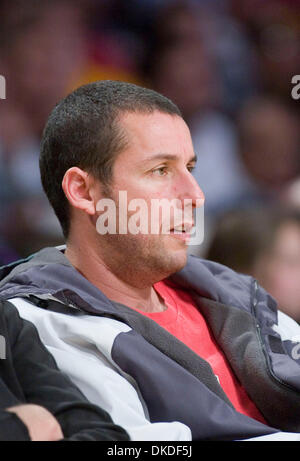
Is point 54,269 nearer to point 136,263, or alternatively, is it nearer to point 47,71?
point 136,263

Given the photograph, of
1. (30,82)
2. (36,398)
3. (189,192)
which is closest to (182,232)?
(189,192)

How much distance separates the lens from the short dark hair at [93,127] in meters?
1.38

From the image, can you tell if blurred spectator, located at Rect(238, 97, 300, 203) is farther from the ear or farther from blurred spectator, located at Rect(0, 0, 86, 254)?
the ear

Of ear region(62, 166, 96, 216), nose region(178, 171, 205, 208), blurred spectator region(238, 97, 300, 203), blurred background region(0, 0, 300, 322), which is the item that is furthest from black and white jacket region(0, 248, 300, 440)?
blurred spectator region(238, 97, 300, 203)

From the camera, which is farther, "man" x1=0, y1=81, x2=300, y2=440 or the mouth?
the mouth

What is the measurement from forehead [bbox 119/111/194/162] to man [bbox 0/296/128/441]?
0.39m

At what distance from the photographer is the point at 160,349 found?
4.21 feet

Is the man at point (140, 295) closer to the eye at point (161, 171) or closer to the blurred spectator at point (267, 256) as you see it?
the eye at point (161, 171)

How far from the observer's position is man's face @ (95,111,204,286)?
1371 mm

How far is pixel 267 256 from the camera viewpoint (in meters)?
2.13

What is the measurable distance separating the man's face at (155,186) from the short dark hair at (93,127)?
0.02m

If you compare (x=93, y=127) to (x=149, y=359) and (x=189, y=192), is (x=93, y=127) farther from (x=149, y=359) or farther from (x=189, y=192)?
(x=149, y=359)
